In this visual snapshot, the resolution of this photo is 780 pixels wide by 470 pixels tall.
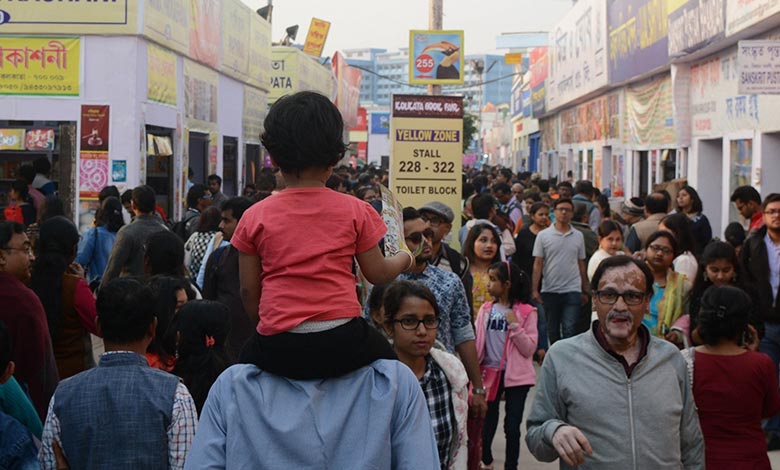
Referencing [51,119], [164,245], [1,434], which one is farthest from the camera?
[51,119]

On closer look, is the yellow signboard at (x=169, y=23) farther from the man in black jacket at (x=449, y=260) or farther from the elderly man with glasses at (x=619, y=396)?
the elderly man with glasses at (x=619, y=396)

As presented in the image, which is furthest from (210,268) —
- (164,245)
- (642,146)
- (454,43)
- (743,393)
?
(642,146)

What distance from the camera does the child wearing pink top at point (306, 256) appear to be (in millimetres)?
2816

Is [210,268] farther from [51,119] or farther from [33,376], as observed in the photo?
[51,119]

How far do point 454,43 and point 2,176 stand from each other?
823 centimetres

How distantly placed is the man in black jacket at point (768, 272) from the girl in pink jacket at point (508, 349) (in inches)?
68.3

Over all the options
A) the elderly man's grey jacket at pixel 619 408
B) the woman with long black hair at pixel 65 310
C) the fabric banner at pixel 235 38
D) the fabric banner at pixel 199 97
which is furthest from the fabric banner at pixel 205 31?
the elderly man's grey jacket at pixel 619 408

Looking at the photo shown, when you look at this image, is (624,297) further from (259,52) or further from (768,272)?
(259,52)

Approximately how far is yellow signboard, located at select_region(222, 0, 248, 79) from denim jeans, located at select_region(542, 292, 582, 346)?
45.2ft

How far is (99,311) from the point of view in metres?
4.18

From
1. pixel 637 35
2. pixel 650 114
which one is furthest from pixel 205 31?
pixel 650 114

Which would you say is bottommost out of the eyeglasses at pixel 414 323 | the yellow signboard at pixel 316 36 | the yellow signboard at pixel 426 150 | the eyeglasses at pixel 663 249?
the eyeglasses at pixel 414 323

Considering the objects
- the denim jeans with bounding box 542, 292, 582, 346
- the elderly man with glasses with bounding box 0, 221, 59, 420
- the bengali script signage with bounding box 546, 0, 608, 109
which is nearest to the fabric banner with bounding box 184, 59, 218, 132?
the bengali script signage with bounding box 546, 0, 608, 109

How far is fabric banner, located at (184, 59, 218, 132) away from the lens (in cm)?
Answer: 1997
